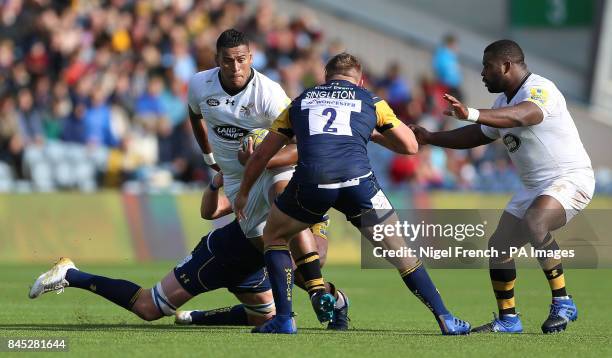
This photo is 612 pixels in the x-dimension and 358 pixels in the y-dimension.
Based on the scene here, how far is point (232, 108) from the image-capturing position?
10.4 metres

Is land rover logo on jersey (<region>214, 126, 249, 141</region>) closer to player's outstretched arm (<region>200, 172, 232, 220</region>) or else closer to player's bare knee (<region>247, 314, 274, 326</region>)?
player's outstretched arm (<region>200, 172, 232, 220</region>)

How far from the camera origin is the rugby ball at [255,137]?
10.1 metres

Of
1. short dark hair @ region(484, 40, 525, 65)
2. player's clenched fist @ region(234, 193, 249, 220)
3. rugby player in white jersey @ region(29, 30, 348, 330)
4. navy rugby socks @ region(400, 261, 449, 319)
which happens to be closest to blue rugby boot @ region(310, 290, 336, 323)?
navy rugby socks @ region(400, 261, 449, 319)

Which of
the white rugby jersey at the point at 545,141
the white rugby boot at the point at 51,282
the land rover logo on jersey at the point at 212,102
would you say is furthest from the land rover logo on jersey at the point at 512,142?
the white rugby boot at the point at 51,282

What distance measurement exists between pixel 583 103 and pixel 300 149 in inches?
743

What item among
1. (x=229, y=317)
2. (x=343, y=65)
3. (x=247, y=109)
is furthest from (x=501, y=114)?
(x=229, y=317)

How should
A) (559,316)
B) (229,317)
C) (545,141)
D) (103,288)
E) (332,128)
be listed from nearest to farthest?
(332,128), (559,316), (545,141), (103,288), (229,317)

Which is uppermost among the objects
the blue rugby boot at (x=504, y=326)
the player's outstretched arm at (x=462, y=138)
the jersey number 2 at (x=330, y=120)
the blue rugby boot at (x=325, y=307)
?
the jersey number 2 at (x=330, y=120)

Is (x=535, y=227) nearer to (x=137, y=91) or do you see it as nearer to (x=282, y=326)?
(x=282, y=326)

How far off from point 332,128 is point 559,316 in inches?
100

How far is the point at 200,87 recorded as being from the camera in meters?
10.6

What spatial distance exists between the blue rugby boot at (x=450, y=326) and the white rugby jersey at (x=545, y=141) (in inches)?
61.8

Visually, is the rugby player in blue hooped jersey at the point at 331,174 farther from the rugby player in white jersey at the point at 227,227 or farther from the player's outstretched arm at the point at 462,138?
the player's outstretched arm at the point at 462,138

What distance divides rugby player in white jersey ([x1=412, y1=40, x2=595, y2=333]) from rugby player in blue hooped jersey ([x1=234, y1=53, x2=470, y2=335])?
0.94 m
